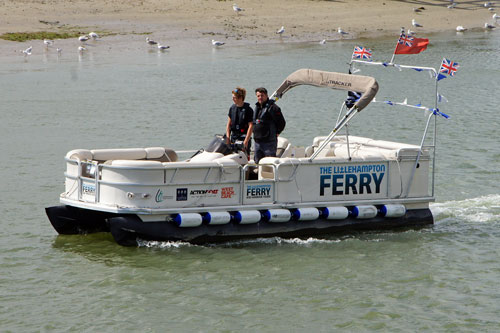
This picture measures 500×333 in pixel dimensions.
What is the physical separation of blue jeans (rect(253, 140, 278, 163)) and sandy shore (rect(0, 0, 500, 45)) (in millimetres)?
25215

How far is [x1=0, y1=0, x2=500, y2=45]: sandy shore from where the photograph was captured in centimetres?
3669

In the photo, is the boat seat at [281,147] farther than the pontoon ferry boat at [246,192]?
Yes

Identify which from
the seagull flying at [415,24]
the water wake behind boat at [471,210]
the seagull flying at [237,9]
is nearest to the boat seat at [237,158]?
the water wake behind boat at [471,210]

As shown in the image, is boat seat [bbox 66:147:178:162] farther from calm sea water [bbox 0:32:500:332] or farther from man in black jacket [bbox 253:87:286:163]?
man in black jacket [bbox 253:87:286:163]

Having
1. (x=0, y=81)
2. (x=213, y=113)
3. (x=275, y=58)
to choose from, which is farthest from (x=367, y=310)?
(x=275, y=58)

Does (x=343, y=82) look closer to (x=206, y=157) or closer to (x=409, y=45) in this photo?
(x=409, y=45)

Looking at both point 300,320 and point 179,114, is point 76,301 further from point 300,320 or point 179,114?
point 179,114

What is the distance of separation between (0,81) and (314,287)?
69.8 ft

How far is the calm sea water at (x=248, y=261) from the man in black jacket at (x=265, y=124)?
1405mm

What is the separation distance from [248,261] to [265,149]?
1.87 meters

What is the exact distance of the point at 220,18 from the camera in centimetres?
3862

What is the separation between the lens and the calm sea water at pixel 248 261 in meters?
8.89

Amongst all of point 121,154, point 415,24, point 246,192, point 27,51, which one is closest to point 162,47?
point 27,51

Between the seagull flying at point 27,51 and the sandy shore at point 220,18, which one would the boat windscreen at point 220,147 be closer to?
the seagull flying at point 27,51
